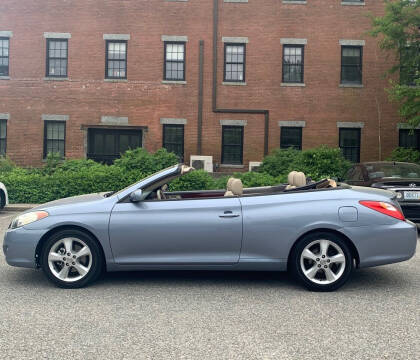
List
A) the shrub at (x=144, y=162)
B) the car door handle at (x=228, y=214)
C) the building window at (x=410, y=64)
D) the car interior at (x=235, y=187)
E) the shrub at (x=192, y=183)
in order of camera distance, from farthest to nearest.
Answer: the building window at (x=410, y=64) → the shrub at (x=144, y=162) → the shrub at (x=192, y=183) → the car interior at (x=235, y=187) → the car door handle at (x=228, y=214)

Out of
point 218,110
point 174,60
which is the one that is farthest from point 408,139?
point 174,60

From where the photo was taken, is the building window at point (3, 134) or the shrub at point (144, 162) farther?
the building window at point (3, 134)

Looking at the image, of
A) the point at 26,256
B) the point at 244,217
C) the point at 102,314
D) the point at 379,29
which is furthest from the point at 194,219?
the point at 379,29

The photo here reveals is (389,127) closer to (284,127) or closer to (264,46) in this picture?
(284,127)

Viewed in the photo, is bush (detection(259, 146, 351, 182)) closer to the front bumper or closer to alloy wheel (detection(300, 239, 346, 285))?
alloy wheel (detection(300, 239, 346, 285))

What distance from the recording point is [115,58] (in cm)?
2283

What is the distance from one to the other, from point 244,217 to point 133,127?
1766 centimetres

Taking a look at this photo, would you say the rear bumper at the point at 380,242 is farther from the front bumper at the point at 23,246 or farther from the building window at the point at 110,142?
the building window at the point at 110,142

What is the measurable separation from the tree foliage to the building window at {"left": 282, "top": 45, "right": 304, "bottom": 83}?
468 cm

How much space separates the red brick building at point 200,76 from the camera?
2255 centimetres

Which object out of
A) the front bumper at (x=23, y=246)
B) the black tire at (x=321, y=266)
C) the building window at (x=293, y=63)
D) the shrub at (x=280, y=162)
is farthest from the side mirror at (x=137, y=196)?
the building window at (x=293, y=63)

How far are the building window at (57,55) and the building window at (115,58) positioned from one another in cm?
198

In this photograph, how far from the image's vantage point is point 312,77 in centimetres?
2275

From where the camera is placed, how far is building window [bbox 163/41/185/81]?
22.7 m
